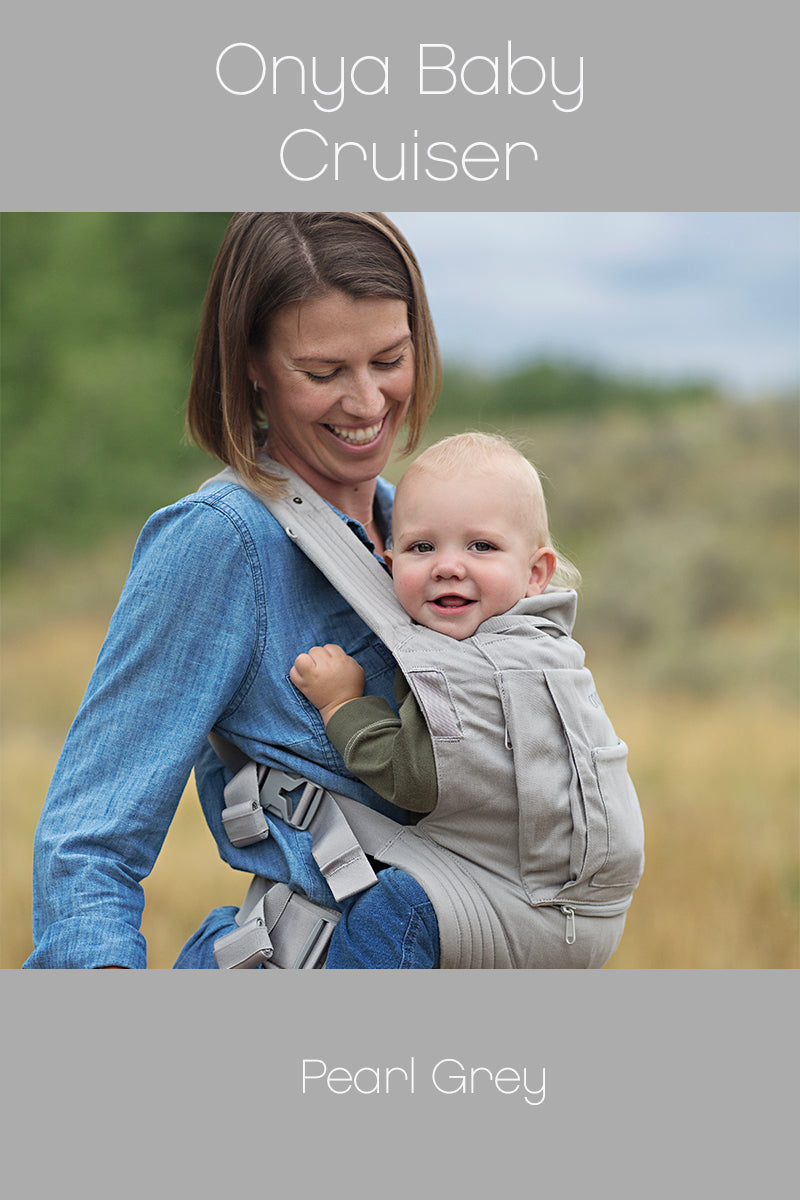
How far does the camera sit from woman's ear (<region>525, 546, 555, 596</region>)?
2877 millimetres

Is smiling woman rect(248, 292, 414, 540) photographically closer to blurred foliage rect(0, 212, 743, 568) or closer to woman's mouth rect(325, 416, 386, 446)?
woman's mouth rect(325, 416, 386, 446)

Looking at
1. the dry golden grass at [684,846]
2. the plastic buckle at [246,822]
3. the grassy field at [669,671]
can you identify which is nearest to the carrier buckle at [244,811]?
the plastic buckle at [246,822]

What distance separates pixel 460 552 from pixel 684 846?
244 inches

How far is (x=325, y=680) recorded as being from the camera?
2.71m

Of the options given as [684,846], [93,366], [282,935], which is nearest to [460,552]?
[282,935]

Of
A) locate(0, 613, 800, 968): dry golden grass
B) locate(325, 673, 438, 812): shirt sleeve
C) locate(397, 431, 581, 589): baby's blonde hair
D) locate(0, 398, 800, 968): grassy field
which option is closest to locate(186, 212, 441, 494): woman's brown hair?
locate(397, 431, 581, 589): baby's blonde hair

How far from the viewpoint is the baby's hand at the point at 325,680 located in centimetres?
271

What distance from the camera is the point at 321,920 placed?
271 centimetres

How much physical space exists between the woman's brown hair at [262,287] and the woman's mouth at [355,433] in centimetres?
19

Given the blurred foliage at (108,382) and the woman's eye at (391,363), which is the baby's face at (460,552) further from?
the blurred foliage at (108,382)

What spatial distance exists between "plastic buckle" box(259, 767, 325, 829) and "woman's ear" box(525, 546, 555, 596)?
679 millimetres

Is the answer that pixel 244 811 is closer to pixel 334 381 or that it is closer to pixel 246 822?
pixel 246 822

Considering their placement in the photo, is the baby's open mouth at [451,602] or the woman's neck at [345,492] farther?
the woman's neck at [345,492]

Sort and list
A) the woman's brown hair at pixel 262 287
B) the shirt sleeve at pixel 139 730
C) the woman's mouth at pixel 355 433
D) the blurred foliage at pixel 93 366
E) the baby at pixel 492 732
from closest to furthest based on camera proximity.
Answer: the shirt sleeve at pixel 139 730
the baby at pixel 492 732
the woman's brown hair at pixel 262 287
the woman's mouth at pixel 355 433
the blurred foliage at pixel 93 366
